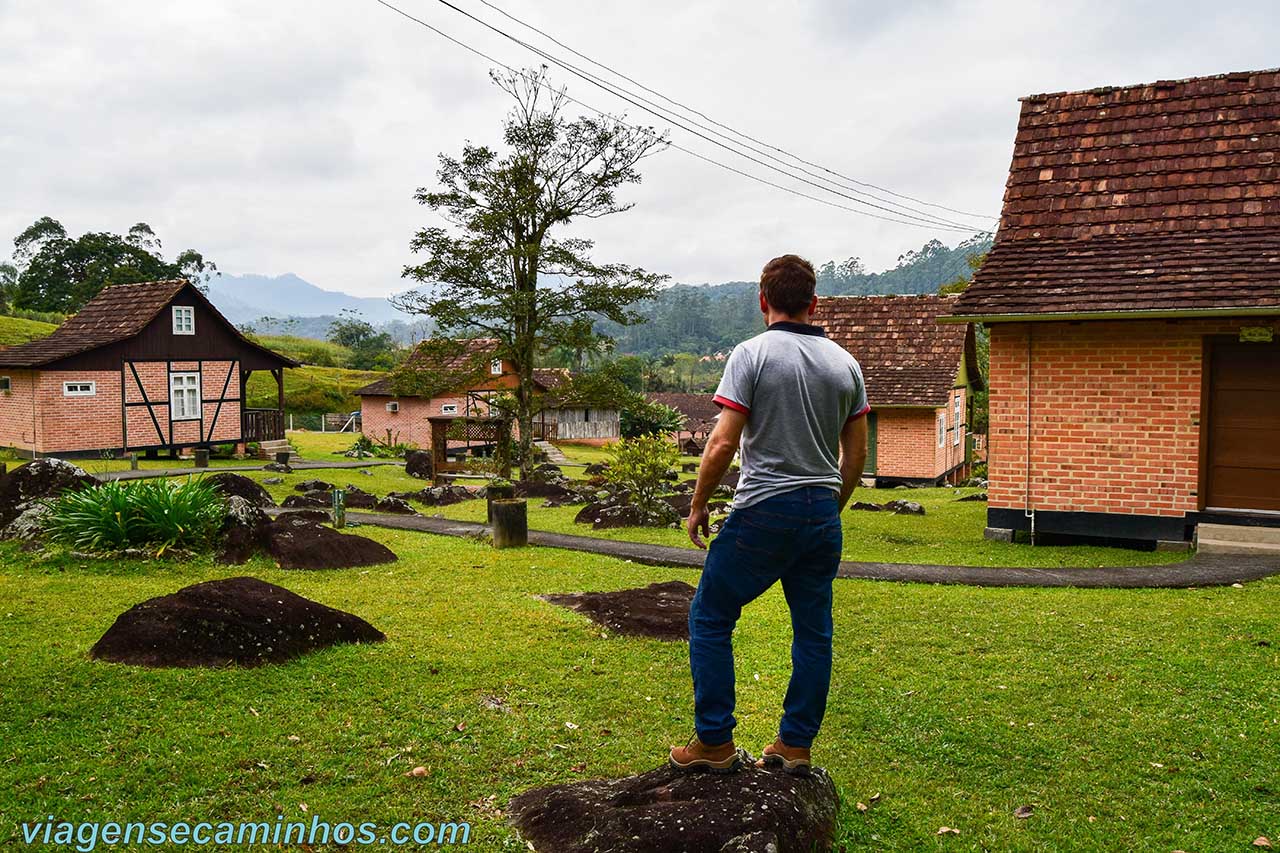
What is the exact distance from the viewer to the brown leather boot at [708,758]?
3850 millimetres

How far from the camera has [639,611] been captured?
7.98m

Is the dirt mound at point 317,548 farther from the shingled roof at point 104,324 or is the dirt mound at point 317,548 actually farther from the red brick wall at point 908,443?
the shingled roof at point 104,324

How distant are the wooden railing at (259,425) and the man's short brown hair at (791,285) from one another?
30.9 meters

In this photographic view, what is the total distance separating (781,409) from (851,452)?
0.51 meters

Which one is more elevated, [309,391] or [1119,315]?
[1119,315]

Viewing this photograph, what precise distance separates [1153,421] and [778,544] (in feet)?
33.5

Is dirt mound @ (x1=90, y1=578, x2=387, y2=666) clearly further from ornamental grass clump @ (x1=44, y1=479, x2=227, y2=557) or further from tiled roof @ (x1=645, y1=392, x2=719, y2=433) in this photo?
tiled roof @ (x1=645, y1=392, x2=719, y2=433)

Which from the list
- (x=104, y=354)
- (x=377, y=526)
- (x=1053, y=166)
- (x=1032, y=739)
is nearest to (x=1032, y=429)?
(x=1053, y=166)

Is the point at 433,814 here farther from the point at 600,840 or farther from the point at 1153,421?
the point at 1153,421

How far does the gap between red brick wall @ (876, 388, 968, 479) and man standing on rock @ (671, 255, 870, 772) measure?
2275 cm

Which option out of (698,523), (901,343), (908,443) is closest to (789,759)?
(698,523)

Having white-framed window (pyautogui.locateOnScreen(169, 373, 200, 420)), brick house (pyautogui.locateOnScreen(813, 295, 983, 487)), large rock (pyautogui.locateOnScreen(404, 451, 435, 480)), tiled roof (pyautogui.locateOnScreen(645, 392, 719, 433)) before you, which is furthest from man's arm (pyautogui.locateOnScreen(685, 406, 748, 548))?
tiled roof (pyautogui.locateOnScreen(645, 392, 719, 433))

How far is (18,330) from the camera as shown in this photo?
44812mm

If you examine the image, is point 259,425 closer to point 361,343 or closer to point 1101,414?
point 1101,414
